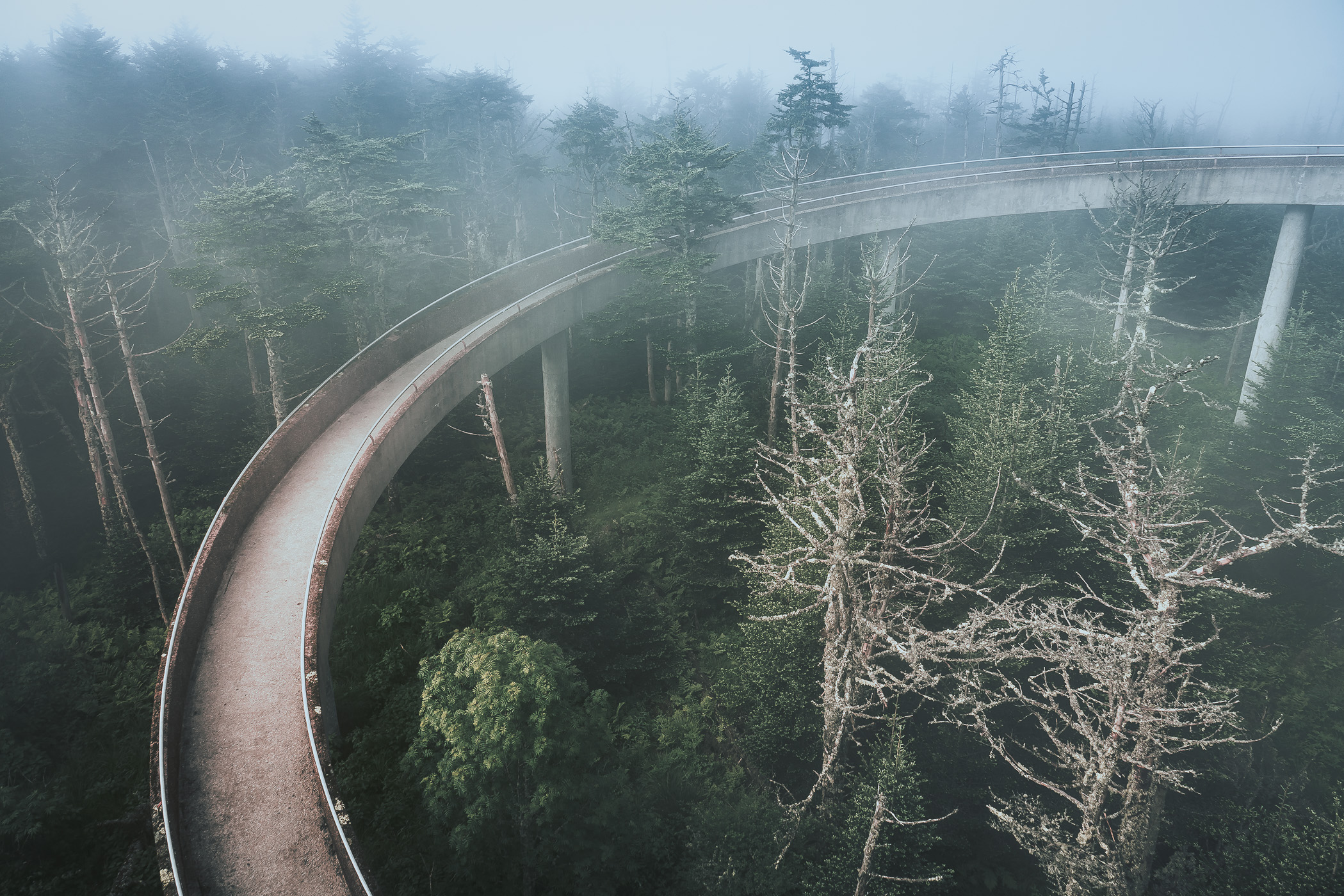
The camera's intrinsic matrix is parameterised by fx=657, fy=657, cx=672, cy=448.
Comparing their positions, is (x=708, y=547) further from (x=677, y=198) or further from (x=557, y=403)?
(x=677, y=198)

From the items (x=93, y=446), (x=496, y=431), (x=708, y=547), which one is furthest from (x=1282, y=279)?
(x=93, y=446)

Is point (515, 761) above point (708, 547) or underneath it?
above

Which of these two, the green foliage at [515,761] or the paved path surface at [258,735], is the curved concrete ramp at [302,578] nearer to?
the paved path surface at [258,735]

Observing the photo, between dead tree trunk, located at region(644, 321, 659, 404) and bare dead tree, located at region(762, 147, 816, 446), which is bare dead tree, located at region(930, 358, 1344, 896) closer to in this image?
bare dead tree, located at region(762, 147, 816, 446)

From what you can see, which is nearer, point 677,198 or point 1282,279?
point 677,198

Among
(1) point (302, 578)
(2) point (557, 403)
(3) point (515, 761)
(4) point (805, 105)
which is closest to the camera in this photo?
(3) point (515, 761)


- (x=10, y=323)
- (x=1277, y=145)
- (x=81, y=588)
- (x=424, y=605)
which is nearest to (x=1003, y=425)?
(x=424, y=605)

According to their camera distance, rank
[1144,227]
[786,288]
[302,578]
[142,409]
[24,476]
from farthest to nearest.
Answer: [1144,227] < [24,476] < [786,288] < [142,409] < [302,578]

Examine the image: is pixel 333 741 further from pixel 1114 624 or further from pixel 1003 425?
pixel 1114 624
